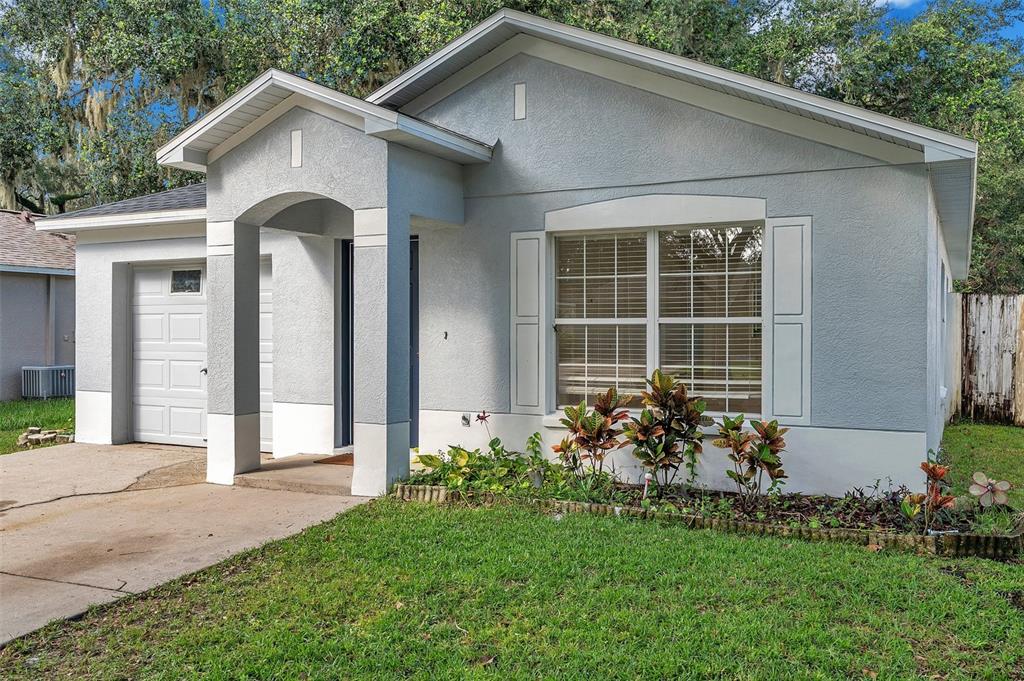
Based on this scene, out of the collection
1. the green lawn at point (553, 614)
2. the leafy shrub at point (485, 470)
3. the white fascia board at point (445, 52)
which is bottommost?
the green lawn at point (553, 614)

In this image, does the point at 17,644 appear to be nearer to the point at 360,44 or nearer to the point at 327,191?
the point at 327,191

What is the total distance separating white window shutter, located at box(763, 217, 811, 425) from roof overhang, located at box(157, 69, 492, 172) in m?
3.01

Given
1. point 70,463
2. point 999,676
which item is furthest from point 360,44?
point 999,676

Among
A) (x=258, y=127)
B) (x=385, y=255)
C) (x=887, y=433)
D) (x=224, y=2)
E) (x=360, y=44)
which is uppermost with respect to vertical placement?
(x=224, y=2)

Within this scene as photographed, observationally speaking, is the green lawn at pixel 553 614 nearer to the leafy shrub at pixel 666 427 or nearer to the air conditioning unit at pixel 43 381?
the leafy shrub at pixel 666 427

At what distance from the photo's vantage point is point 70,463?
8.95 meters

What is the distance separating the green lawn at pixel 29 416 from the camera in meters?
11.4

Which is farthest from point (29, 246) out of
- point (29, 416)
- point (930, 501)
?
point (930, 501)

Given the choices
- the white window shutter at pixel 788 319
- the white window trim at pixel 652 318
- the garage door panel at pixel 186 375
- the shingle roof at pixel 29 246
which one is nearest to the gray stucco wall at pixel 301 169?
the white window trim at pixel 652 318

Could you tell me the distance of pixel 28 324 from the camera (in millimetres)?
16109

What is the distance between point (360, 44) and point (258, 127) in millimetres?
9616

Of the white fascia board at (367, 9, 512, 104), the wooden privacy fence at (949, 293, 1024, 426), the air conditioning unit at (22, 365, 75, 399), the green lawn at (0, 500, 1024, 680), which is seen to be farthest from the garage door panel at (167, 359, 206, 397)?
the wooden privacy fence at (949, 293, 1024, 426)

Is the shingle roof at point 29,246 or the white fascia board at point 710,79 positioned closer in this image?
the white fascia board at point 710,79

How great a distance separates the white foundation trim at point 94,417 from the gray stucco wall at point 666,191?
4928 millimetres
